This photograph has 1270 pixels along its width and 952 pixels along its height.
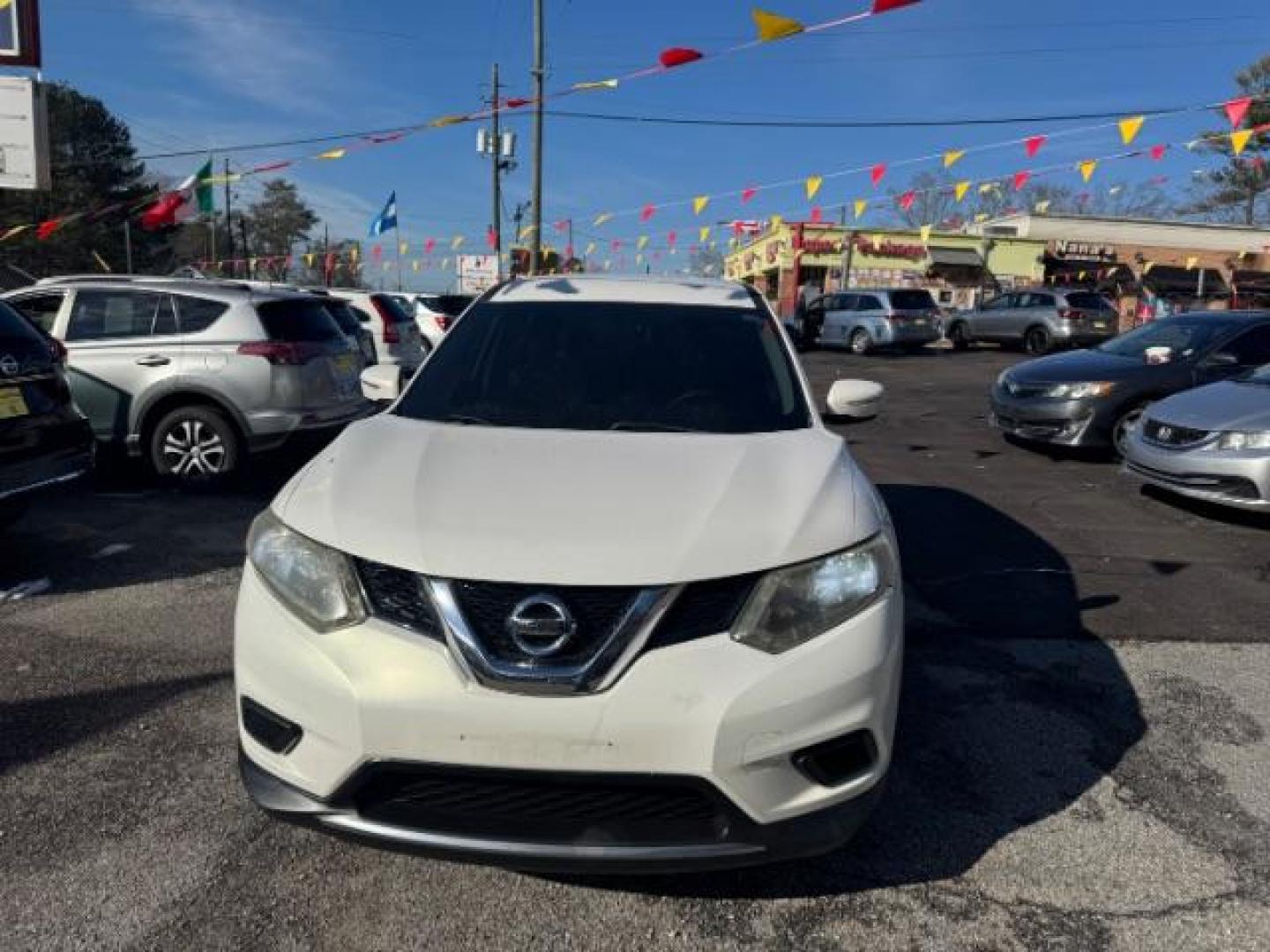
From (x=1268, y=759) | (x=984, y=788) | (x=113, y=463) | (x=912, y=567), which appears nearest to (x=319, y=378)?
(x=113, y=463)

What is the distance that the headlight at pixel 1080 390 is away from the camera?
923 cm

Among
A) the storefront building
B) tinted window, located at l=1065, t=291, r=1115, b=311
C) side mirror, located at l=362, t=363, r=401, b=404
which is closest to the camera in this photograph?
side mirror, located at l=362, t=363, r=401, b=404

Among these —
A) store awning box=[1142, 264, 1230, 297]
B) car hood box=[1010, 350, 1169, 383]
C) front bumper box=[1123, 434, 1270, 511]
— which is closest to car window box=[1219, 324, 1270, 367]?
car hood box=[1010, 350, 1169, 383]

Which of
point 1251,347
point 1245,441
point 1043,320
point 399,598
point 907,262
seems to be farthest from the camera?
point 907,262

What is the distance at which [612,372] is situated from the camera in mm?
3566

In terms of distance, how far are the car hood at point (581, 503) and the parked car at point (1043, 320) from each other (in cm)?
2411

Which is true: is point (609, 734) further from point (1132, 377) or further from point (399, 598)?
point (1132, 377)

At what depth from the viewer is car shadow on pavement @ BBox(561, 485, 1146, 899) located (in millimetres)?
2654

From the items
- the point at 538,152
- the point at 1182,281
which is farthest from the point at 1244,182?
the point at 538,152

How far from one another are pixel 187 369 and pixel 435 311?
10978mm

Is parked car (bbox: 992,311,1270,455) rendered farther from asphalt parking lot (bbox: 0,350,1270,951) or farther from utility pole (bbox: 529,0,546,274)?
utility pole (bbox: 529,0,546,274)

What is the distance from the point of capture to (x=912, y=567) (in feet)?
18.5

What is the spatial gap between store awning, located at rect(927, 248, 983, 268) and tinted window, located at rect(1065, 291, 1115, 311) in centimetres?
1790

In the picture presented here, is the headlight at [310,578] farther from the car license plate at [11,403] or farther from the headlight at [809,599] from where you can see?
the car license plate at [11,403]
